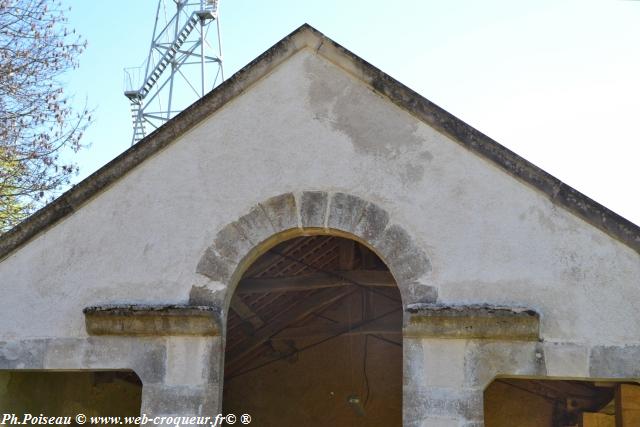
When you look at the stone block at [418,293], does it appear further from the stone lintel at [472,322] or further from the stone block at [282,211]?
the stone block at [282,211]

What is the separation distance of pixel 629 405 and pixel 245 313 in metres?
4.25

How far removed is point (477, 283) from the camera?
6.78m

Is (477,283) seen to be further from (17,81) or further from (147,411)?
(17,81)

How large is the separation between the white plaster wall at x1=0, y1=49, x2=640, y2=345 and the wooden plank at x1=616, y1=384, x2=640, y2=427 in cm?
162

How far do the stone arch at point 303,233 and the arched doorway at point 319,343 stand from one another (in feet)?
5.96

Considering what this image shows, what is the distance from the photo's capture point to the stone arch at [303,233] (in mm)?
6953

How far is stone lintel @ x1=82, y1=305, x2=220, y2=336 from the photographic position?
6.95 meters

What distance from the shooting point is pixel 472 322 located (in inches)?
260

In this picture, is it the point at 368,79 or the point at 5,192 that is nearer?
the point at 368,79

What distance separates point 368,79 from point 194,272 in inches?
89.4

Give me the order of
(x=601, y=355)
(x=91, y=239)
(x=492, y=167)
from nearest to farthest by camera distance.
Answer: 1. (x=601, y=355)
2. (x=492, y=167)
3. (x=91, y=239)

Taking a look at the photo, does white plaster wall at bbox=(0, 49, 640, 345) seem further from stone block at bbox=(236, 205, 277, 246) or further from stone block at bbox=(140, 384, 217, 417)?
stone block at bbox=(140, 384, 217, 417)

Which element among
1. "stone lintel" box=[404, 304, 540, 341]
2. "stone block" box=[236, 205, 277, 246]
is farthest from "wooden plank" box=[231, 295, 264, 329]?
"stone lintel" box=[404, 304, 540, 341]

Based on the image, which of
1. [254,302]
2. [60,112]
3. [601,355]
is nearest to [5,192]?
[60,112]
